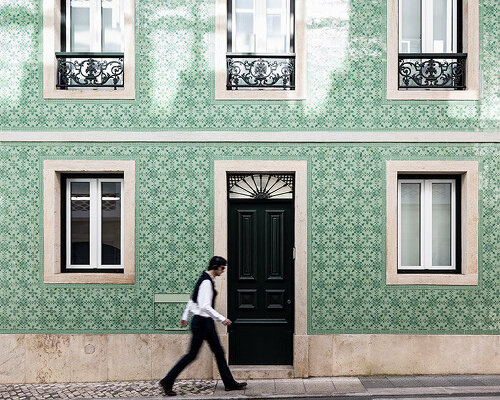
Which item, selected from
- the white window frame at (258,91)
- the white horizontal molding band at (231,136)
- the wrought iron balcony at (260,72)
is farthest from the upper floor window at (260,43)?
the white horizontal molding band at (231,136)

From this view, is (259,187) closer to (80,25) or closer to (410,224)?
(410,224)

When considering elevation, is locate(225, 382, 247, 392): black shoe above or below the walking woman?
below

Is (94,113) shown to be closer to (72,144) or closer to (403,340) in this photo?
A: (72,144)

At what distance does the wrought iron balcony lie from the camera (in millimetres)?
8312

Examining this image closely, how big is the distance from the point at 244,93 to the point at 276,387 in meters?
4.47

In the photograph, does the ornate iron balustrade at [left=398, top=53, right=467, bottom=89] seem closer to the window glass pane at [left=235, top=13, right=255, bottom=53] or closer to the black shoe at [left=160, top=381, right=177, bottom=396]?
the window glass pane at [left=235, top=13, right=255, bottom=53]

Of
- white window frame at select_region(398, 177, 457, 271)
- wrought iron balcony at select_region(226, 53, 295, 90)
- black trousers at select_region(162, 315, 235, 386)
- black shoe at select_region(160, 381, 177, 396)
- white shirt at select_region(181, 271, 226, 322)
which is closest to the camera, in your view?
white shirt at select_region(181, 271, 226, 322)

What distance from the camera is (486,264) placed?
8.16 meters

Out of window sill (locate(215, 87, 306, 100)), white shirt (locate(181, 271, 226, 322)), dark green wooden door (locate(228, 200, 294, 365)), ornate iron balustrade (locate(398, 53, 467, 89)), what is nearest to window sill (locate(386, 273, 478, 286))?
dark green wooden door (locate(228, 200, 294, 365))

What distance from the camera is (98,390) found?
A: 771 cm

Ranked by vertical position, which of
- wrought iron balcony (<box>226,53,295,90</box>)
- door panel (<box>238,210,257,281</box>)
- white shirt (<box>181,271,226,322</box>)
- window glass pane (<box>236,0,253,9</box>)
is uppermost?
window glass pane (<box>236,0,253,9</box>)

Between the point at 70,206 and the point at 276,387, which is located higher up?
the point at 70,206

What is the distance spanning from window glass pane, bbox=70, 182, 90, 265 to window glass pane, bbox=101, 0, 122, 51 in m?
2.28

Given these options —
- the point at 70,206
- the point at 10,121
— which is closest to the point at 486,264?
the point at 70,206
